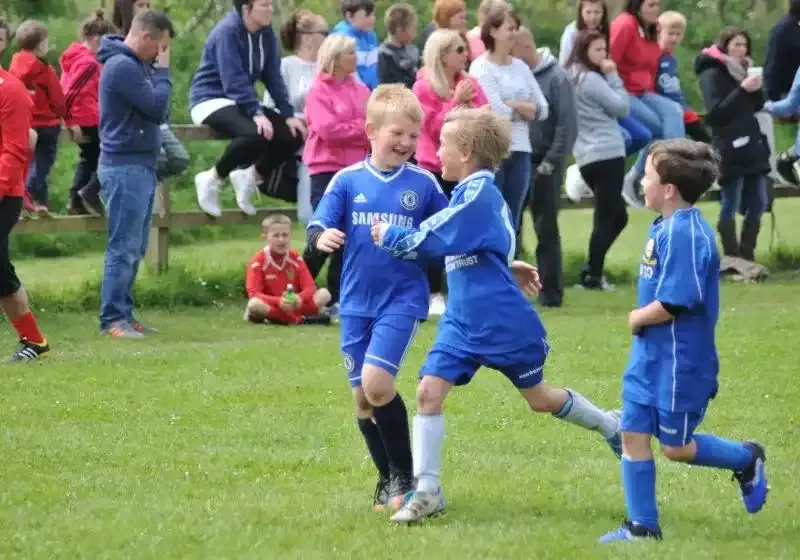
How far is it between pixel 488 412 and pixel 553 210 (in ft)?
15.7

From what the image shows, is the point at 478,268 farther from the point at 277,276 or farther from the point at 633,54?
the point at 633,54

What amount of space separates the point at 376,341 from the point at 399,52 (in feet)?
22.8

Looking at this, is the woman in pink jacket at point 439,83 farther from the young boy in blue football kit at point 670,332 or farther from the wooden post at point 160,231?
the young boy in blue football kit at point 670,332

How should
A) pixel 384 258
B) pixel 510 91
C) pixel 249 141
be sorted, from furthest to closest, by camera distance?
1. pixel 249 141
2. pixel 510 91
3. pixel 384 258

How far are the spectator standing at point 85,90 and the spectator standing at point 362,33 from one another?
1954mm

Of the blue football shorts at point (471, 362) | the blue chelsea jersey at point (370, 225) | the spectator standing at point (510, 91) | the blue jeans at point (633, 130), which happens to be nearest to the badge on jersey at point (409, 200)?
the blue chelsea jersey at point (370, 225)

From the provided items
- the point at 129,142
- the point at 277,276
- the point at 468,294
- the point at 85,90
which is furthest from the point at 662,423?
the point at 85,90

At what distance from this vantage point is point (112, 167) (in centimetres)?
1198

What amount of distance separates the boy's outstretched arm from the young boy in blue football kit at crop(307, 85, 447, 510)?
1.03ft

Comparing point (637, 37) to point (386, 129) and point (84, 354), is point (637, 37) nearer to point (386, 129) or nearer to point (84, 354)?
point (84, 354)

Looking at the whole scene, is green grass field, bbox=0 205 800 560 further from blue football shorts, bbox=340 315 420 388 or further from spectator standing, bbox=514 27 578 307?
spectator standing, bbox=514 27 578 307

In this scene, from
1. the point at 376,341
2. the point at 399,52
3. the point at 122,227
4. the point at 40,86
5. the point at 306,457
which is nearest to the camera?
the point at 376,341

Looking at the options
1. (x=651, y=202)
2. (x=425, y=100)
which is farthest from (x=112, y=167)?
(x=651, y=202)

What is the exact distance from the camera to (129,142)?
39.0 ft
